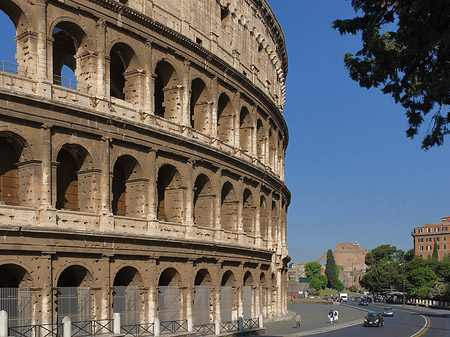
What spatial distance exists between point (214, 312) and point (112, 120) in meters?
13.2

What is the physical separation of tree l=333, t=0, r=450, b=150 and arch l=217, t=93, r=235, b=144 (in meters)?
24.4

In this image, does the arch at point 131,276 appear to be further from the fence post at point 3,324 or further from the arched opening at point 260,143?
the arched opening at point 260,143

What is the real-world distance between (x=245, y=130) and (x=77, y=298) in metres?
20.7

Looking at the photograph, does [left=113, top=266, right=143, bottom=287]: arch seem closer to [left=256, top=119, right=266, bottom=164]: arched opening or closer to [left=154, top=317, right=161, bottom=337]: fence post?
[left=154, top=317, right=161, bottom=337]: fence post

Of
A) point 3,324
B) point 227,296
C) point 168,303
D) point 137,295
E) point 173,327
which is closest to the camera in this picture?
point 3,324

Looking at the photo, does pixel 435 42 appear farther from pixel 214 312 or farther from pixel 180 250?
pixel 214 312

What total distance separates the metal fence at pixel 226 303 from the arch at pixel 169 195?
596 cm

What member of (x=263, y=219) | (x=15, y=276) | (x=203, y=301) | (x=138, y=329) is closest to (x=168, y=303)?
(x=203, y=301)

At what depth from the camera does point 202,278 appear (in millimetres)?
37781

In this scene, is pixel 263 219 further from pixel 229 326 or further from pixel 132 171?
pixel 132 171

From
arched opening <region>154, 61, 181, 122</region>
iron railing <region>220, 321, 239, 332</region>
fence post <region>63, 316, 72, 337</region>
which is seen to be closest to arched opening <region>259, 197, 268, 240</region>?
iron railing <region>220, 321, 239, 332</region>

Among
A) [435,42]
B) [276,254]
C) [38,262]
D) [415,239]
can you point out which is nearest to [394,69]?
[435,42]

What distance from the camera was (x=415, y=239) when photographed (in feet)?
582

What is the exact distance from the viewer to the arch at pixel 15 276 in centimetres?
2577
